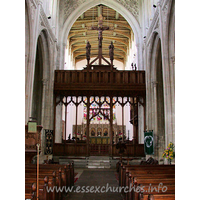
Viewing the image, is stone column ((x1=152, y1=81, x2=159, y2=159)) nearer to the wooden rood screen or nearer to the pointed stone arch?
the wooden rood screen

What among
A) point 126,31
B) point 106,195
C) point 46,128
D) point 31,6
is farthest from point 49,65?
point 126,31

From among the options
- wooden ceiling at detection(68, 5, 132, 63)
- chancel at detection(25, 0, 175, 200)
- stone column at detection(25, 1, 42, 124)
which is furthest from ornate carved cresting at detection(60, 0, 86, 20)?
stone column at detection(25, 1, 42, 124)

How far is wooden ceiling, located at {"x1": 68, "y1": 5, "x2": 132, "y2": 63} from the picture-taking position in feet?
64.3

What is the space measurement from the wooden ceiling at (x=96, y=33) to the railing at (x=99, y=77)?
5.98 metres

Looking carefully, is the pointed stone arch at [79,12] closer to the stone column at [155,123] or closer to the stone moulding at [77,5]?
the stone moulding at [77,5]

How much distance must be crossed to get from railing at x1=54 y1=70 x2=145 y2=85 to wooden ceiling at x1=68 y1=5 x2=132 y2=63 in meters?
5.98

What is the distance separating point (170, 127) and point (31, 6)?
7.01 m

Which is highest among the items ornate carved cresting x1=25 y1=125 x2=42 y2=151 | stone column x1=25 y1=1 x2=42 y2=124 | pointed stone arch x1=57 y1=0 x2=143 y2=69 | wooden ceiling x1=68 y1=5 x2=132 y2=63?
wooden ceiling x1=68 y1=5 x2=132 y2=63

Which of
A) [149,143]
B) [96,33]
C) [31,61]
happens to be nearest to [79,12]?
[96,33]

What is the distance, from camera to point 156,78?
12.5m

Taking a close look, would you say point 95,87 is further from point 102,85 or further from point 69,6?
point 69,6

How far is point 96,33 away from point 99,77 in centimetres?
1064

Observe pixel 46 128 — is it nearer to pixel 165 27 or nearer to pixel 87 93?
pixel 87 93
